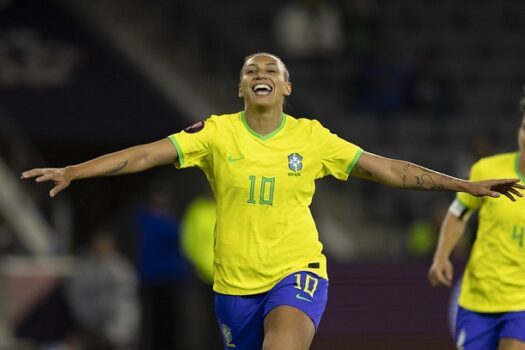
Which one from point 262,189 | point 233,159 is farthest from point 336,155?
point 233,159

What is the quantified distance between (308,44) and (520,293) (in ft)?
33.3

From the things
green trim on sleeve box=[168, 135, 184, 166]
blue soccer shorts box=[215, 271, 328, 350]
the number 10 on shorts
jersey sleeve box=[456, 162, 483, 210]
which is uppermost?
green trim on sleeve box=[168, 135, 184, 166]

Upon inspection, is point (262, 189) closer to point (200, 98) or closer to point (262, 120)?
point (262, 120)

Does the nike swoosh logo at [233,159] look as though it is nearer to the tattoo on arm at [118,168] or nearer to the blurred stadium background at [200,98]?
the tattoo on arm at [118,168]

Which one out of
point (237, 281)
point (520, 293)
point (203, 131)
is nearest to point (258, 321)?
point (237, 281)

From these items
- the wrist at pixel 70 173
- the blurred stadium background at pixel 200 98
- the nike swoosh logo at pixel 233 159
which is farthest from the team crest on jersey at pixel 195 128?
the blurred stadium background at pixel 200 98

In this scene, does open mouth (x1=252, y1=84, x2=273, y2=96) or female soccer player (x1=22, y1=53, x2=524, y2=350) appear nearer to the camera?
female soccer player (x1=22, y1=53, x2=524, y2=350)

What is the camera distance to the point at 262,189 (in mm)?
7613

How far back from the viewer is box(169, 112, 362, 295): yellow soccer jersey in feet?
25.0

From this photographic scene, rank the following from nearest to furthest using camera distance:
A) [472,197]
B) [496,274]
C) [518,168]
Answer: [496,274] < [518,168] < [472,197]

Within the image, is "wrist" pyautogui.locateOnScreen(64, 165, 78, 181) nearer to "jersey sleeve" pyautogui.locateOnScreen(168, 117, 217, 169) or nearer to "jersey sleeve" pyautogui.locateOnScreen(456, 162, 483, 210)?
"jersey sleeve" pyautogui.locateOnScreen(168, 117, 217, 169)

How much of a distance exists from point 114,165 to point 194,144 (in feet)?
1.78

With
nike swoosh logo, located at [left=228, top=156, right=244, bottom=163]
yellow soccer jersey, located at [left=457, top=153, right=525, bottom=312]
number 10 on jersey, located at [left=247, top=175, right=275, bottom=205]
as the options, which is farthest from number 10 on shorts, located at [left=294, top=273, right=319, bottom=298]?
yellow soccer jersey, located at [left=457, top=153, right=525, bottom=312]

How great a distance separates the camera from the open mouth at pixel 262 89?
25.4ft
